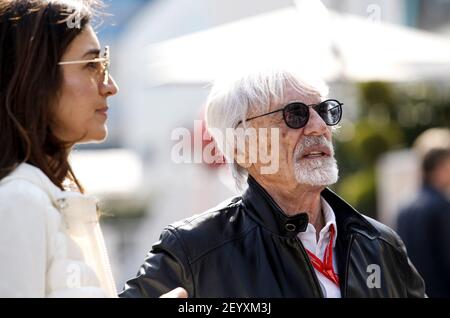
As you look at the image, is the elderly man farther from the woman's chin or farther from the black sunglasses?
the woman's chin

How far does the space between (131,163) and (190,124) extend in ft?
15.8

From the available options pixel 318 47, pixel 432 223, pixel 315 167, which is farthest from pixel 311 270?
pixel 318 47

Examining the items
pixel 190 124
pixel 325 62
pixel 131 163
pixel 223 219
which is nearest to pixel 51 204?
pixel 223 219

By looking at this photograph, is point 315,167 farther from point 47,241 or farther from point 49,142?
point 47,241

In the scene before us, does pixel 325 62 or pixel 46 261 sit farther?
pixel 325 62

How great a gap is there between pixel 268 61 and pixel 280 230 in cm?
64

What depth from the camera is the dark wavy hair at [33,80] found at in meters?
2.57

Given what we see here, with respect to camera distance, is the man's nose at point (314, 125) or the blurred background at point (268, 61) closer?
the man's nose at point (314, 125)

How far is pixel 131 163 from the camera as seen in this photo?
15625mm

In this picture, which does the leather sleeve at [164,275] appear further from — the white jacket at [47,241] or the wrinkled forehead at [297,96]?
the wrinkled forehead at [297,96]

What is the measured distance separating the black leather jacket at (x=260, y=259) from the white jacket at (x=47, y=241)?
1.36ft

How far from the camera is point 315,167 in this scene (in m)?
3.18

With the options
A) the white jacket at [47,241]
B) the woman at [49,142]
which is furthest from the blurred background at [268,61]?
the white jacket at [47,241]
